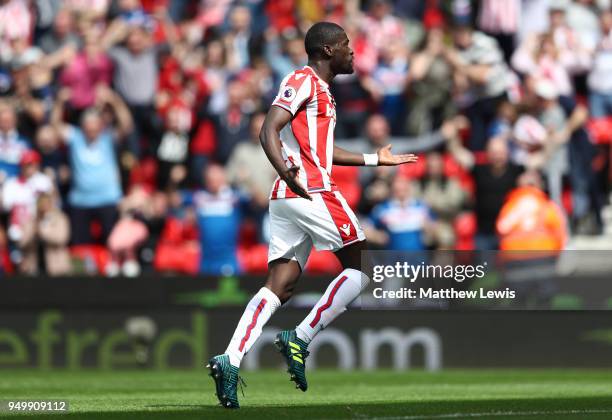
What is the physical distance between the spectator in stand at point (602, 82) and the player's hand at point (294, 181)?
9867 millimetres

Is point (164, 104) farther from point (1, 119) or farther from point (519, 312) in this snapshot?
point (519, 312)

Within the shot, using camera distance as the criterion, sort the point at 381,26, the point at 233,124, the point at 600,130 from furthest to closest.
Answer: the point at 381,26 → the point at 233,124 → the point at 600,130

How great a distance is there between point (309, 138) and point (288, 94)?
355 millimetres

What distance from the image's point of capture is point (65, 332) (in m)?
16.0

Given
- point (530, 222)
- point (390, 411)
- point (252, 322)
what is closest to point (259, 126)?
point (530, 222)

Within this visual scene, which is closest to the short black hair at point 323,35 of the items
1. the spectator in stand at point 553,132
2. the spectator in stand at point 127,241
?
the spectator in stand at point 127,241

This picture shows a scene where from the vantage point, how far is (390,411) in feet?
27.2

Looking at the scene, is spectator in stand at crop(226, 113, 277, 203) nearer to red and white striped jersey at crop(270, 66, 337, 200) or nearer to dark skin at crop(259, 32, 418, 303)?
dark skin at crop(259, 32, 418, 303)

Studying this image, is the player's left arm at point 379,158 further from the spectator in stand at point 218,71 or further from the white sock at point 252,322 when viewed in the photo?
the spectator in stand at point 218,71

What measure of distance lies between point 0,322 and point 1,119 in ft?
9.24

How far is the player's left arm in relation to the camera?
8648 millimetres

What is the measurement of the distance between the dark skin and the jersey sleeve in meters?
0.04

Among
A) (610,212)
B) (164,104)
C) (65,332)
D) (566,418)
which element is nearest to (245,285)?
(65,332)

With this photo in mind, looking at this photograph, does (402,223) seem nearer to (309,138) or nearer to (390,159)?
(390,159)
